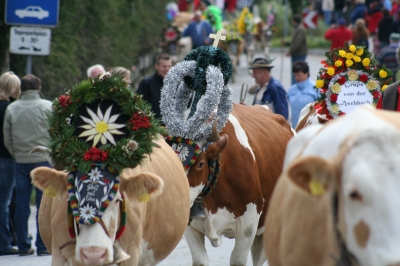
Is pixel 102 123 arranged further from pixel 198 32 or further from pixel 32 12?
pixel 198 32

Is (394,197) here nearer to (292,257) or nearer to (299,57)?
(292,257)

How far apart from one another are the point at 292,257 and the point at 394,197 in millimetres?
794

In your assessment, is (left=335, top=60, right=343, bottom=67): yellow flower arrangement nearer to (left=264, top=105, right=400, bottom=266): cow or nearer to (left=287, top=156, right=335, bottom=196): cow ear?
(left=264, top=105, right=400, bottom=266): cow

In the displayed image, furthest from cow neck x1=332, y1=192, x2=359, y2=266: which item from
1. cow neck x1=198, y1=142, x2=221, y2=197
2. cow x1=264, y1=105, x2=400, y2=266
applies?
cow neck x1=198, y1=142, x2=221, y2=197

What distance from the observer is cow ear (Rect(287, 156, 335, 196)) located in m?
4.01

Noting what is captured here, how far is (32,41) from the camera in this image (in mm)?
11859

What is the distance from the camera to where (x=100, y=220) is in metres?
5.62

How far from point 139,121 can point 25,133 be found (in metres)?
4.16

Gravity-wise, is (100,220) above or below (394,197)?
below

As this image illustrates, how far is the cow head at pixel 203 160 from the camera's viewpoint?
7707 mm

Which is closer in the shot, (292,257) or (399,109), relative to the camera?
(292,257)

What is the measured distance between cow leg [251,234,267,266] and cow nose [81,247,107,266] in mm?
3855

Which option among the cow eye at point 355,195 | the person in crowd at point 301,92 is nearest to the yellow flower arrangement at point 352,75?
the person in crowd at point 301,92

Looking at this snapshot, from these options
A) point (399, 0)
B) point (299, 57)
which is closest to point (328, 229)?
point (299, 57)
